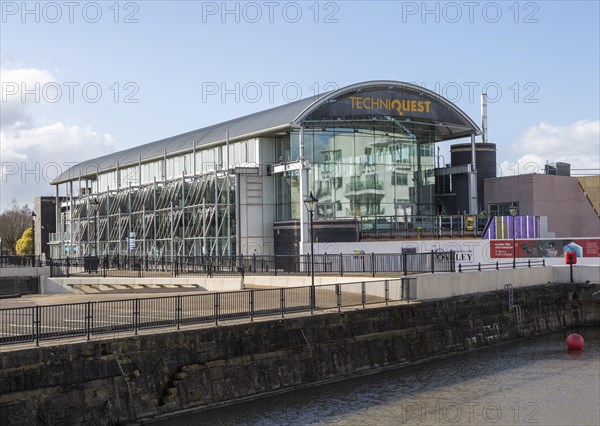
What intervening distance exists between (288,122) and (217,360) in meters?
31.1

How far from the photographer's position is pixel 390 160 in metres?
57.9

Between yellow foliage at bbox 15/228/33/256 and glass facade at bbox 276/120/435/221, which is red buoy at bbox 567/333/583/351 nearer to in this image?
glass facade at bbox 276/120/435/221

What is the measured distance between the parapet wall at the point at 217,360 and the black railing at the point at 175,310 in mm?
816

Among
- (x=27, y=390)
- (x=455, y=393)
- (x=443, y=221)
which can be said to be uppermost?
(x=443, y=221)

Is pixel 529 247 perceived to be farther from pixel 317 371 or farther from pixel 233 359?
pixel 233 359

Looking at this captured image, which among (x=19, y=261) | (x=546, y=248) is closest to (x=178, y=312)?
Result: (x=546, y=248)

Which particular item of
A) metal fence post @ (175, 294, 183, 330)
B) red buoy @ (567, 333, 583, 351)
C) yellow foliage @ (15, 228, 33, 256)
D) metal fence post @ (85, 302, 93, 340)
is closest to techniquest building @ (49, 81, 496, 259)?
red buoy @ (567, 333, 583, 351)

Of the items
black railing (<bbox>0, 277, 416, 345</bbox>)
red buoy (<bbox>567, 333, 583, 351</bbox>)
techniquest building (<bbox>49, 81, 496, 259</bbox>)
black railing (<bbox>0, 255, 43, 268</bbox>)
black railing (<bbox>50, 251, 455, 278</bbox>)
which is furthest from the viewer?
techniquest building (<bbox>49, 81, 496, 259</bbox>)

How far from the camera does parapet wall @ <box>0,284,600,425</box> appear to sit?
18.4m

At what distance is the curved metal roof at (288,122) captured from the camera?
5297cm

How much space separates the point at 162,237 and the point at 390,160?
18.9m

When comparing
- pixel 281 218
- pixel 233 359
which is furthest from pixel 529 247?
pixel 233 359

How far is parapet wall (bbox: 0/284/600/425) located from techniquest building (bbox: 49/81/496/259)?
2061 cm

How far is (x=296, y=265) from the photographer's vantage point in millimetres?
43719
